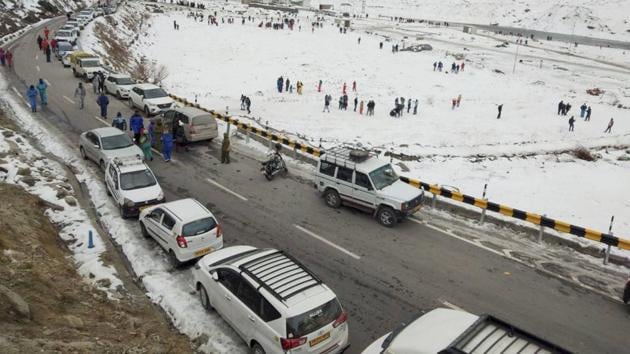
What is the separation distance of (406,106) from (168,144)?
22913 mm

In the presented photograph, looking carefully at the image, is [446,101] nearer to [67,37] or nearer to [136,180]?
[136,180]

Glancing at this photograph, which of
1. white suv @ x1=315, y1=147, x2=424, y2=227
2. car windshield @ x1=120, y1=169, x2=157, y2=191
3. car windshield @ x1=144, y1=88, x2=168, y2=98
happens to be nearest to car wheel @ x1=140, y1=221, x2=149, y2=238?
car windshield @ x1=120, y1=169, x2=157, y2=191

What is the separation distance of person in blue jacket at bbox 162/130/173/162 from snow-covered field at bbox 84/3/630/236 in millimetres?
9127

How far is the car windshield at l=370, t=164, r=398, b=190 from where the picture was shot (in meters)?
15.8

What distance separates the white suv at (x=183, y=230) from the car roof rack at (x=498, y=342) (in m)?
7.57

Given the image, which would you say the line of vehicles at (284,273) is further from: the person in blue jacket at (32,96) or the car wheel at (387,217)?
the person in blue jacket at (32,96)

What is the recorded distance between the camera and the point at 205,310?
10.9m

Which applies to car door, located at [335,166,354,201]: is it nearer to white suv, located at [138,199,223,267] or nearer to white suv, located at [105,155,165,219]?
white suv, located at [138,199,223,267]

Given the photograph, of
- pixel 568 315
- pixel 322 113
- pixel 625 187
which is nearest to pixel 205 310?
pixel 568 315

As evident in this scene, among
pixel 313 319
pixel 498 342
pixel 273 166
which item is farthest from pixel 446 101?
pixel 498 342

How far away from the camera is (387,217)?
15.4 metres

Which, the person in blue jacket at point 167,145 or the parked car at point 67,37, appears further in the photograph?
the parked car at point 67,37

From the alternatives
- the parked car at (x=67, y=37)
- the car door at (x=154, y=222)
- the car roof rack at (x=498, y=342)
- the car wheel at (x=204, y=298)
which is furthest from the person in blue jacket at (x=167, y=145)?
the parked car at (x=67, y=37)

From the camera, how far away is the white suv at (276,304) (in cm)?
855
